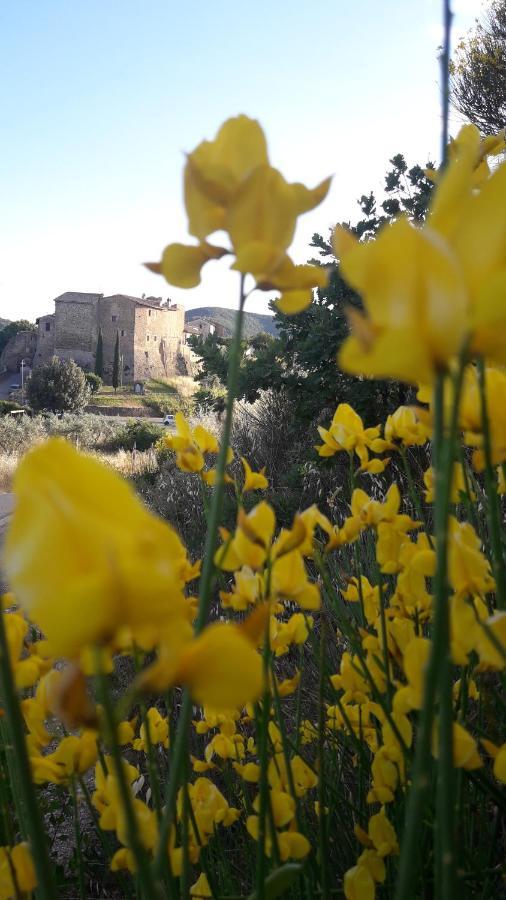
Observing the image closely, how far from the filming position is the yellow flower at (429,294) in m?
0.30

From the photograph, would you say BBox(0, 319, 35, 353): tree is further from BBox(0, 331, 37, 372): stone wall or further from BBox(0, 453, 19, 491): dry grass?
BBox(0, 453, 19, 491): dry grass

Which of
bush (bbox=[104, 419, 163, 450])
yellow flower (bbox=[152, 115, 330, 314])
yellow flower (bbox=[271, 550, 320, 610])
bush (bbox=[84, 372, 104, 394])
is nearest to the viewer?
yellow flower (bbox=[152, 115, 330, 314])

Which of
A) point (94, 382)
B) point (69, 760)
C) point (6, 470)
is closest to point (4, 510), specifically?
point (6, 470)

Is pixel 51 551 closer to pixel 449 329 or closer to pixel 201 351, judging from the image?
pixel 449 329

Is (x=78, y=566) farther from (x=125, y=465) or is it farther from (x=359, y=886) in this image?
(x=125, y=465)

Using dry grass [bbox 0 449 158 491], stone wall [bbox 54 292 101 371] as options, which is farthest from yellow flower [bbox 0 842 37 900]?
stone wall [bbox 54 292 101 371]

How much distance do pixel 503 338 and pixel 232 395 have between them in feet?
0.64

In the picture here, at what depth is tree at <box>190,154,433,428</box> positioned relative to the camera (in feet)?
15.4

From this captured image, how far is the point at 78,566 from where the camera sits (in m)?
0.28

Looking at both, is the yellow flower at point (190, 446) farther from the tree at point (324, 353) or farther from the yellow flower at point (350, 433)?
the tree at point (324, 353)

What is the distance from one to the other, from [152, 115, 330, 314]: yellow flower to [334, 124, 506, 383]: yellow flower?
153mm

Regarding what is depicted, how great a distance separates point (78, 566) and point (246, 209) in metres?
0.30

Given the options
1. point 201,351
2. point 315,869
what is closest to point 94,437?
point 201,351

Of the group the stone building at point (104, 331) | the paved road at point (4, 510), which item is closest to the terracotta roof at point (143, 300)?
the stone building at point (104, 331)
